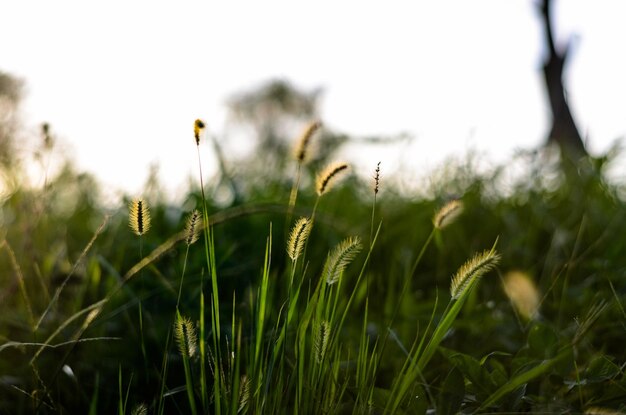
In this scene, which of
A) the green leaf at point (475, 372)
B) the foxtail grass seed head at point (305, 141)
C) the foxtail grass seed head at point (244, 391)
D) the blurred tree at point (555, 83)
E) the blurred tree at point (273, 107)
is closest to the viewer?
the foxtail grass seed head at point (244, 391)

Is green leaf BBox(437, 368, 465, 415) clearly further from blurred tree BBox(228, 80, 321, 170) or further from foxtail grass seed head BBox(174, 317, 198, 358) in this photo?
blurred tree BBox(228, 80, 321, 170)

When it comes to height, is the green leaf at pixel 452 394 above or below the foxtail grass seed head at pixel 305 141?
below

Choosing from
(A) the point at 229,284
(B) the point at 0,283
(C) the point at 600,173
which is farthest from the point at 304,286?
(C) the point at 600,173

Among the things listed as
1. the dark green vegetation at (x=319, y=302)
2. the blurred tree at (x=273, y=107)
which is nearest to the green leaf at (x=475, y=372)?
the dark green vegetation at (x=319, y=302)

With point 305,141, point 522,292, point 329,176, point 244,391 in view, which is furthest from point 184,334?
point 522,292

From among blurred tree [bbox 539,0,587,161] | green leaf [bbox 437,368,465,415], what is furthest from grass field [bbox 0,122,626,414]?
blurred tree [bbox 539,0,587,161]

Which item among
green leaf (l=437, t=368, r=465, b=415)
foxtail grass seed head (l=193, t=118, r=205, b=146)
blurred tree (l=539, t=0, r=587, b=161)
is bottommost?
blurred tree (l=539, t=0, r=587, b=161)

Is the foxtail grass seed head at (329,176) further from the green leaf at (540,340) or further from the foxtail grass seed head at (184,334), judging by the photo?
the green leaf at (540,340)
